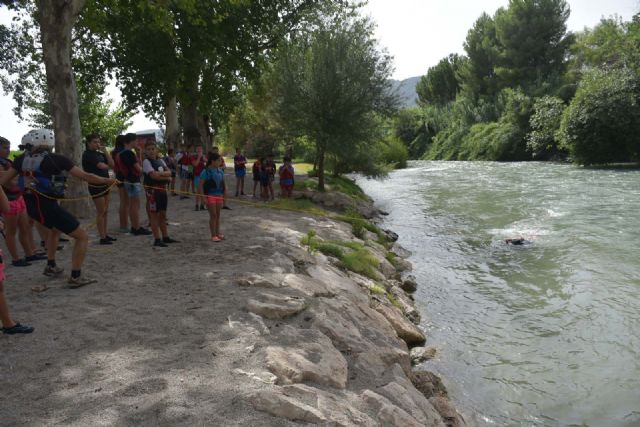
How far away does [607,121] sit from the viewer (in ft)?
109

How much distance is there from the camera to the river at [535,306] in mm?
5828

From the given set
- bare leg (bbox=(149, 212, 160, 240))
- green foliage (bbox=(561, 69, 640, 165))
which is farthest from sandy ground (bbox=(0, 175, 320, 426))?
green foliage (bbox=(561, 69, 640, 165))

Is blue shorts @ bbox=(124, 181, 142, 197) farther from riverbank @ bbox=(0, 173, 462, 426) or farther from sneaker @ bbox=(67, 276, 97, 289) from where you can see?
sneaker @ bbox=(67, 276, 97, 289)

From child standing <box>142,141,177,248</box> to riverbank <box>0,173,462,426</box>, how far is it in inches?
20.9

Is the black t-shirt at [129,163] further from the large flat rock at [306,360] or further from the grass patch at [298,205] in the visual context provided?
the grass patch at [298,205]

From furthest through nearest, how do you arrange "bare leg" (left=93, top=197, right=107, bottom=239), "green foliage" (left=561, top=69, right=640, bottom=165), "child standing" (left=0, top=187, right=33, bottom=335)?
"green foliage" (left=561, top=69, right=640, bottom=165)
"bare leg" (left=93, top=197, right=107, bottom=239)
"child standing" (left=0, top=187, right=33, bottom=335)

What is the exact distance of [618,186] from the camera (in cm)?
2312

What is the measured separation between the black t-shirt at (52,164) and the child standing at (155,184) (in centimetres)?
208

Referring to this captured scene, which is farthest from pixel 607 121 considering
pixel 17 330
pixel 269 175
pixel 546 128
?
pixel 17 330

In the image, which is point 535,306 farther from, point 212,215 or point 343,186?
point 343,186

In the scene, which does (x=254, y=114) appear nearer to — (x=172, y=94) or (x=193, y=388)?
(x=172, y=94)

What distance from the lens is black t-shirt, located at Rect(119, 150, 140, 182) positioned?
862 centimetres

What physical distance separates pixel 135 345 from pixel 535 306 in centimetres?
715

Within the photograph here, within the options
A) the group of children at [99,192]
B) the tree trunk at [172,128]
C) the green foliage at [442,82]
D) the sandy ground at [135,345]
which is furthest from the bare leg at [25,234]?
the green foliage at [442,82]
